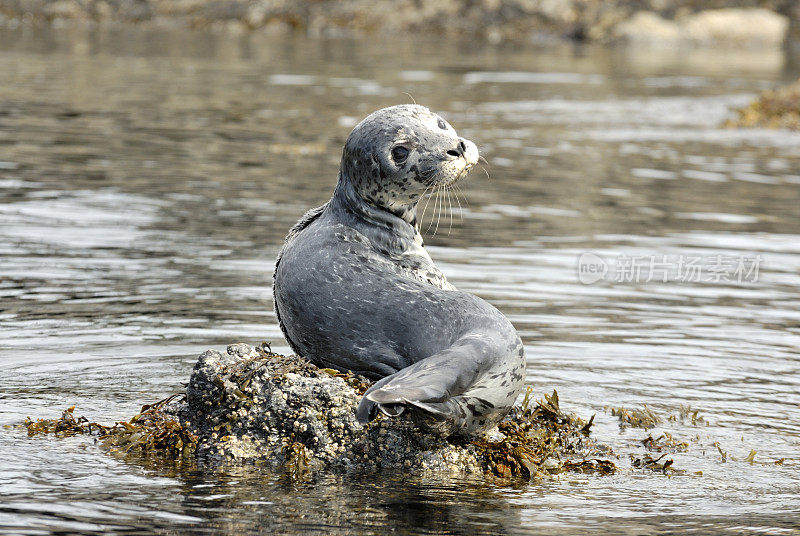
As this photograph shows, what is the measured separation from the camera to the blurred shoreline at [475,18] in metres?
43.5

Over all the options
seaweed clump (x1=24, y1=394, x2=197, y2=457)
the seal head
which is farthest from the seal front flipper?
seaweed clump (x1=24, y1=394, x2=197, y2=457)

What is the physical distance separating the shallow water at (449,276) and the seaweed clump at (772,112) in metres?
0.66

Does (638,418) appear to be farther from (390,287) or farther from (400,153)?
(400,153)

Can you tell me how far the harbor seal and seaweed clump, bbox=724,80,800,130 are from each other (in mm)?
16825

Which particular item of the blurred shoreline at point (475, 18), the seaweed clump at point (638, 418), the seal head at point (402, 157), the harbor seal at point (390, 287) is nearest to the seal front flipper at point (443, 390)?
the harbor seal at point (390, 287)

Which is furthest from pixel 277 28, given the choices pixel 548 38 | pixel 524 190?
pixel 524 190

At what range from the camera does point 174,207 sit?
1373cm

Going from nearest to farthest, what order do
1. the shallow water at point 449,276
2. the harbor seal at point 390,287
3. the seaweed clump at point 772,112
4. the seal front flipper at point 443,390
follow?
the seal front flipper at point 443,390
the shallow water at point 449,276
the harbor seal at point 390,287
the seaweed clump at point 772,112

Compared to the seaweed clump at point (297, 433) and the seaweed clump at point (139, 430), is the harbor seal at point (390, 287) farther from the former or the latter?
the seaweed clump at point (139, 430)

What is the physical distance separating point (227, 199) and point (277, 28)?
110 ft

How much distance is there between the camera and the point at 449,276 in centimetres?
1061

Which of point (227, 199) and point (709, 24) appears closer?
point (227, 199)

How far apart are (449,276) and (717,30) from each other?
114 feet

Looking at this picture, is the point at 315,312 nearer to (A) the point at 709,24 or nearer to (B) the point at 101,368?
(B) the point at 101,368
